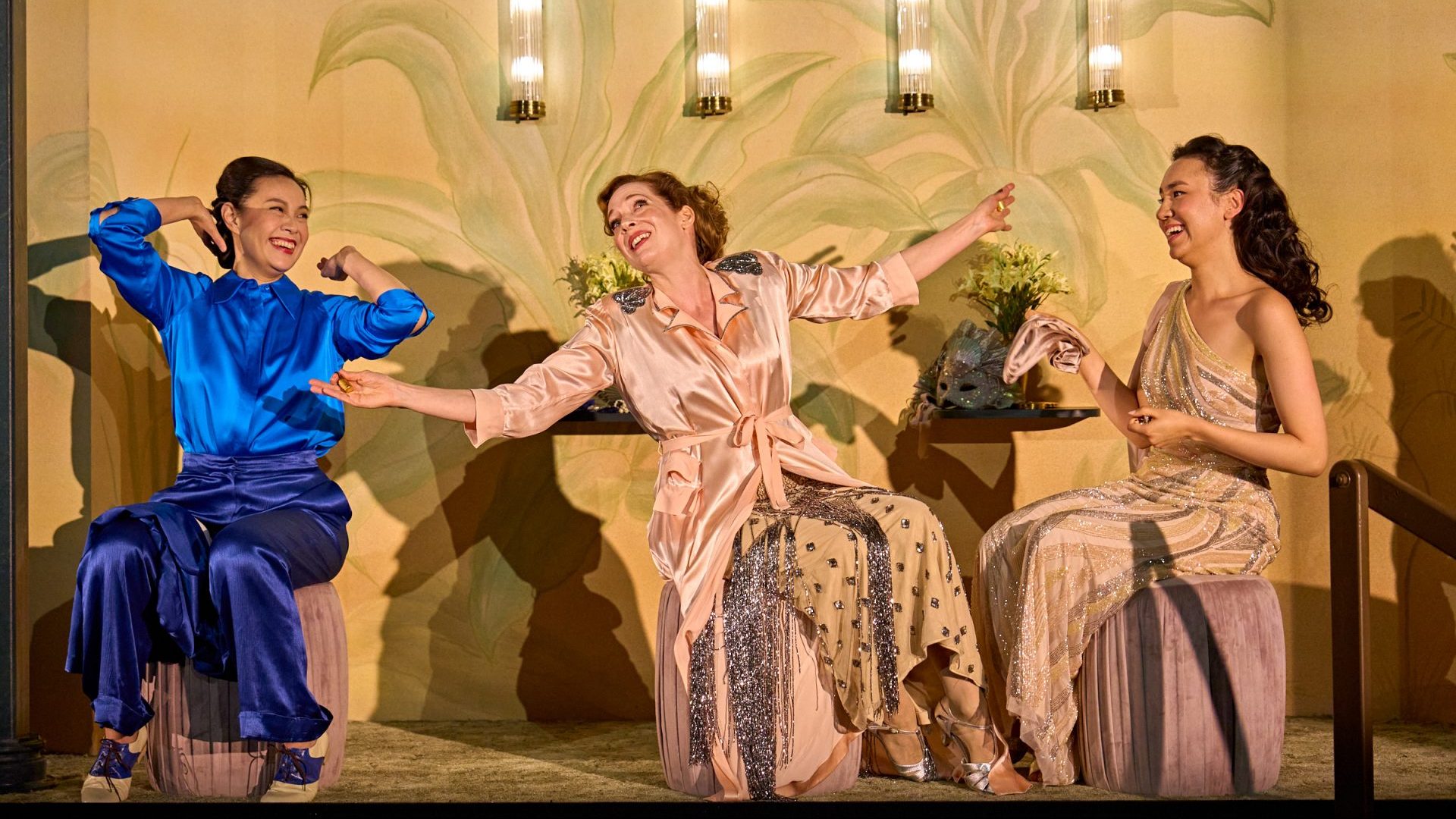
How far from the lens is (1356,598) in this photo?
272 centimetres

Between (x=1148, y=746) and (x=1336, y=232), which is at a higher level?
(x=1336, y=232)

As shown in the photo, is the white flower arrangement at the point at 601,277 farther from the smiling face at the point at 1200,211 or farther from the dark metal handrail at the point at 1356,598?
the dark metal handrail at the point at 1356,598

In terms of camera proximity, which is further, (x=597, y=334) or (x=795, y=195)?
(x=795, y=195)

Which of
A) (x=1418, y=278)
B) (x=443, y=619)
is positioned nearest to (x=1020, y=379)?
(x=1418, y=278)

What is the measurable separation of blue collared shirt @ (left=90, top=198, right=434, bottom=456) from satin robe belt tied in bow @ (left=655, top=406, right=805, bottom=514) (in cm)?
85

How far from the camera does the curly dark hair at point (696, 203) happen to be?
3.90 meters

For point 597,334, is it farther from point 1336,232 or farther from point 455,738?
point 1336,232

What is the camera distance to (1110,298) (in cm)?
466

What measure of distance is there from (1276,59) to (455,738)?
136 inches

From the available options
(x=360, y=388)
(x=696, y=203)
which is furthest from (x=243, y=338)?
(x=696, y=203)

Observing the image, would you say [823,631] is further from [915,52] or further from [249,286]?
[915,52]

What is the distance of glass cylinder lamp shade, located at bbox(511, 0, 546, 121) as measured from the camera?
4629mm

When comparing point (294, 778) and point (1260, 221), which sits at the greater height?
point (1260, 221)

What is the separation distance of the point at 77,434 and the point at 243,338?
0.88m
